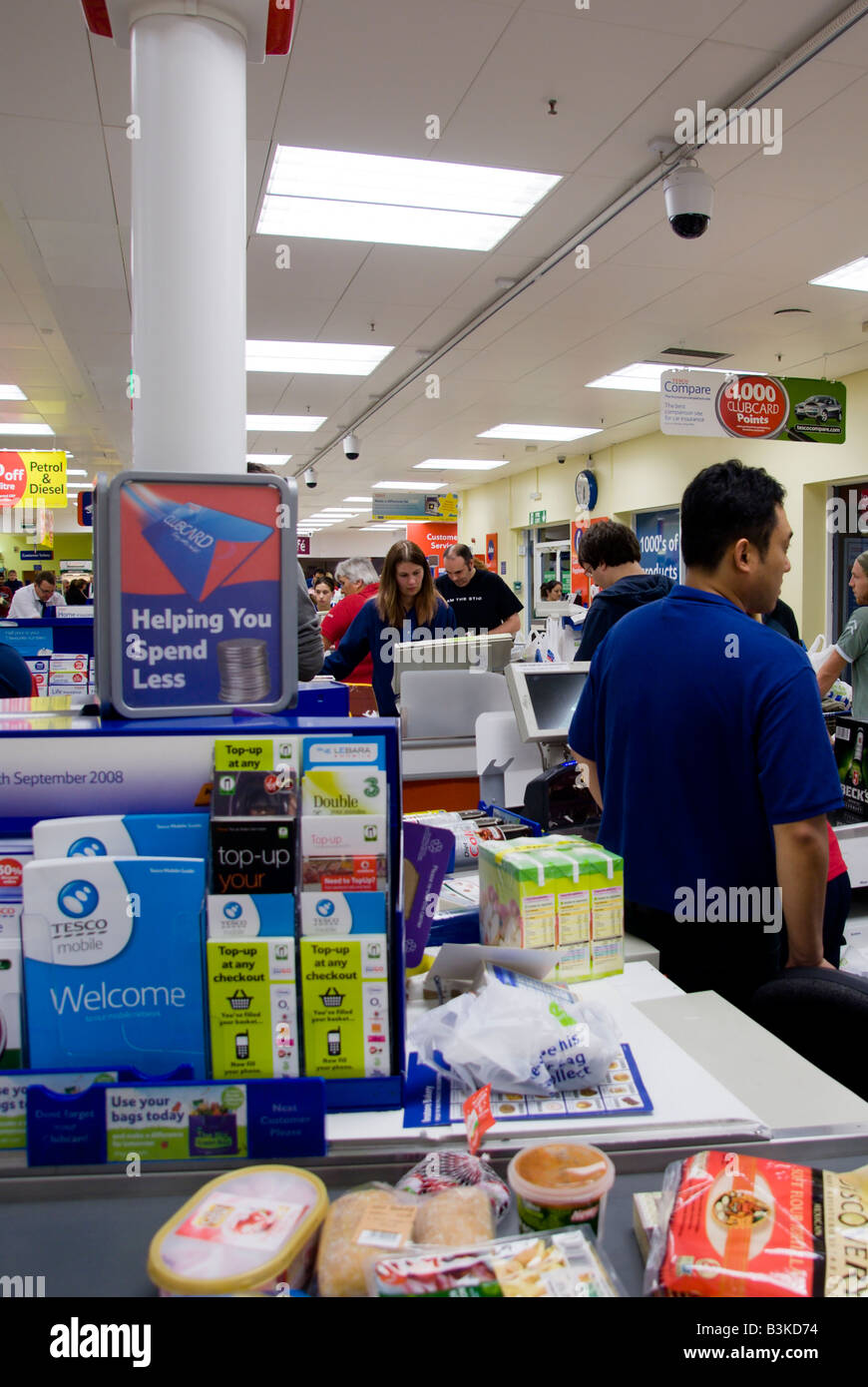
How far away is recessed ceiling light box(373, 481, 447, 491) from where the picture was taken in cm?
1820

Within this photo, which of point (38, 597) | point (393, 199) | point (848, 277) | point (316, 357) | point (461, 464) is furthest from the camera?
point (461, 464)

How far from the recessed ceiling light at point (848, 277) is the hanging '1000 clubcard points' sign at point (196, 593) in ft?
20.9

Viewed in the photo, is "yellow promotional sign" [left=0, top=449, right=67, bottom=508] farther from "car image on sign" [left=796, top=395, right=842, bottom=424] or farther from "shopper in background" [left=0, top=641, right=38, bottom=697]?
"car image on sign" [left=796, top=395, right=842, bottom=424]

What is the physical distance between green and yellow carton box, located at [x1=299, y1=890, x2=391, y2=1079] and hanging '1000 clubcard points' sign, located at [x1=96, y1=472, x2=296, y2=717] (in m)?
0.39

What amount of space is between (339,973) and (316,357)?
8.45m

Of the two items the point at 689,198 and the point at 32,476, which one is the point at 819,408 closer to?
the point at 689,198

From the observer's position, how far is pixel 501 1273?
0.81 m

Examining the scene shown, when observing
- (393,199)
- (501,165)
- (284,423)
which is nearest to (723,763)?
(501,165)

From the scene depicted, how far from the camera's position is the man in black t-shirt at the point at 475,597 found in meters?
6.37

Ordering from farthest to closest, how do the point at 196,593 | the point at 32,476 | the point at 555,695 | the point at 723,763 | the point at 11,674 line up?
the point at 32,476 < the point at 11,674 < the point at 555,695 < the point at 723,763 < the point at 196,593

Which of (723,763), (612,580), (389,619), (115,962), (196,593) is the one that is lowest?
(115,962)

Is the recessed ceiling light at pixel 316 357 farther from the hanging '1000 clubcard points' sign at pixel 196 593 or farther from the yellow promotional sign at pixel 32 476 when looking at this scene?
the hanging '1000 clubcard points' sign at pixel 196 593

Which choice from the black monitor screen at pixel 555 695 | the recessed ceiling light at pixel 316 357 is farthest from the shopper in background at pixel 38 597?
the black monitor screen at pixel 555 695

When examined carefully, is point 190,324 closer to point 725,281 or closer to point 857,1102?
point 857,1102
